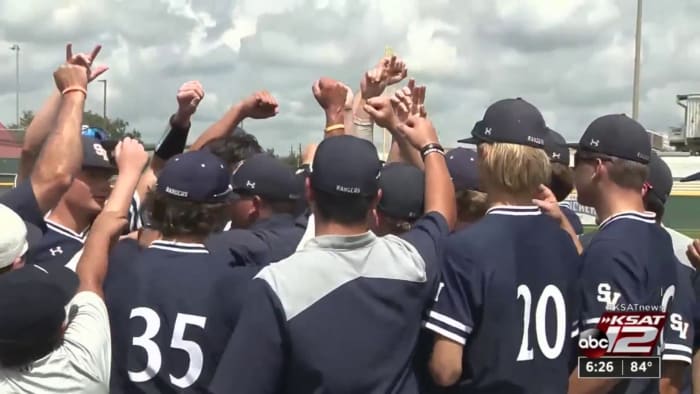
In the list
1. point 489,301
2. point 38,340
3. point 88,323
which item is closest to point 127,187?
point 88,323

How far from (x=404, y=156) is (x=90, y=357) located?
2049 mm

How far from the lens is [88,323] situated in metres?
2.86

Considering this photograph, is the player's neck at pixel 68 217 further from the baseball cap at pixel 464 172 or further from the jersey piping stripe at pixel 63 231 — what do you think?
the baseball cap at pixel 464 172

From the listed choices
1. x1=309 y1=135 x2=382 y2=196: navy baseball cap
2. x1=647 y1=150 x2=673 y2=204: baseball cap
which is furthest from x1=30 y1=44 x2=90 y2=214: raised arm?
x1=647 y1=150 x2=673 y2=204: baseball cap

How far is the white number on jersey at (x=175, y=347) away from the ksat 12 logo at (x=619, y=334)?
159cm

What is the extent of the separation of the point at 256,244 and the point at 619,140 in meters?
1.70

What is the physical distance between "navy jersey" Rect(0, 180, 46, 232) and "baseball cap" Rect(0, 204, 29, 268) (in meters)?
0.66

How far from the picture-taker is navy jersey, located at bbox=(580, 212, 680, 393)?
3475 millimetres

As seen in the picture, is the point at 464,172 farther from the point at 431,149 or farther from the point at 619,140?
the point at 619,140

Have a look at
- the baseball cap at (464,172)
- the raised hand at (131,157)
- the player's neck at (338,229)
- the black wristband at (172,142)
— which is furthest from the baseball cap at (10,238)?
the black wristband at (172,142)

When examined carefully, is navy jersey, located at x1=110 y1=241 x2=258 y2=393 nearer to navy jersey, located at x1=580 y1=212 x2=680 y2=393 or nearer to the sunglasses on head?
navy jersey, located at x1=580 y1=212 x2=680 y2=393

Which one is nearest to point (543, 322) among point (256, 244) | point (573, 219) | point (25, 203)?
point (256, 244)

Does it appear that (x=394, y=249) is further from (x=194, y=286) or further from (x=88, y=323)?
(x=88, y=323)

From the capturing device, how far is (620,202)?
3.72m
